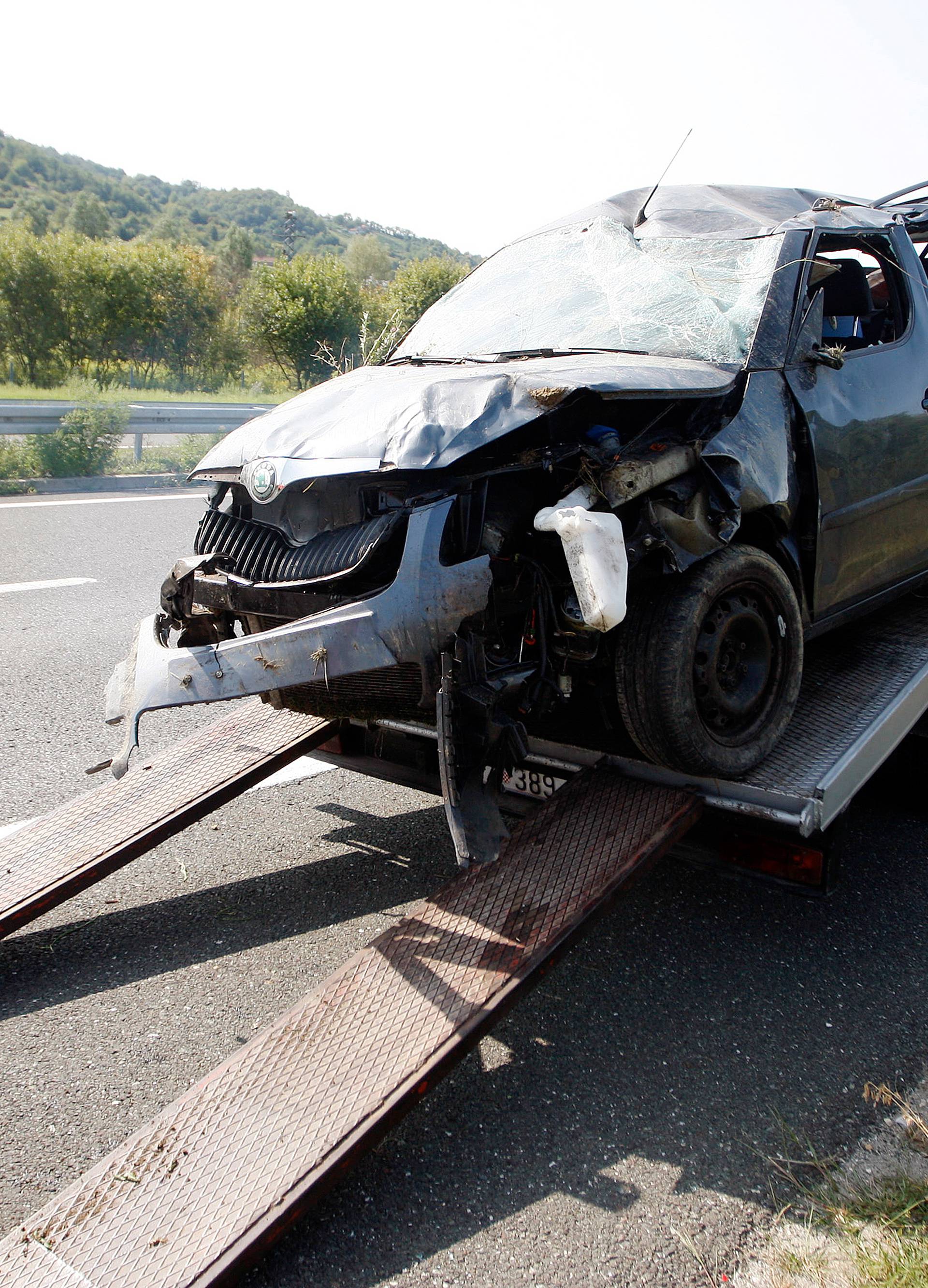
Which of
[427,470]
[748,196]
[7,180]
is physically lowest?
[427,470]

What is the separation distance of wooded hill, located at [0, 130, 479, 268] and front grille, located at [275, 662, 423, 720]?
8845 centimetres

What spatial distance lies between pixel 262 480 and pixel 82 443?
12.4 metres

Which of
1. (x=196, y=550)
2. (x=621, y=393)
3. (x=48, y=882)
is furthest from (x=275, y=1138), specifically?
(x=621, y=393)

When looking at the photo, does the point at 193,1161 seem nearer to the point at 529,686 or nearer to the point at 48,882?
the point at 48,882

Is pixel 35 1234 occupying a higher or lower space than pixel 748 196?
lower

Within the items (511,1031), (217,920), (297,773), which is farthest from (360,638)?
(297,773)

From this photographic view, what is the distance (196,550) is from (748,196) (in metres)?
2.82

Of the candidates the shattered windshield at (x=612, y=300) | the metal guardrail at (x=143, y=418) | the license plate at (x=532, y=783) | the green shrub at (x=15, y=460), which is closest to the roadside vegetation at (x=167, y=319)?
the metal guardrail at (x=143, y=418)

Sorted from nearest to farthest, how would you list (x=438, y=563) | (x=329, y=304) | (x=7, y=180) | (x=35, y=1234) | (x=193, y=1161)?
(x=35, y=1234)
(x=193, y=1161)
(x=438, y=563)
(x=329, y=304)
(x=7, y=180)

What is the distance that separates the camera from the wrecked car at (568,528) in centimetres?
279

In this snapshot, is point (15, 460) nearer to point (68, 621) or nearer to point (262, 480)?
point (68, 621)

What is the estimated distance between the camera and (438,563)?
2.74 meters

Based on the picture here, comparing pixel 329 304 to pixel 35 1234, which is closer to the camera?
pixel 35 1234

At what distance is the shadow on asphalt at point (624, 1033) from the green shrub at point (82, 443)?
37.6 feet
